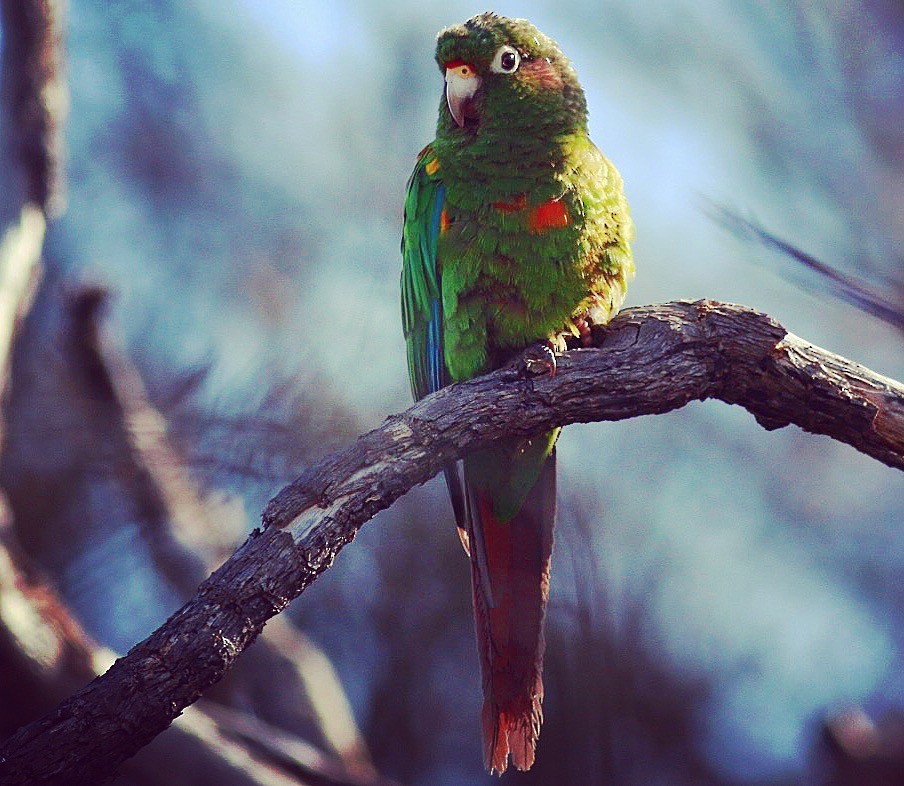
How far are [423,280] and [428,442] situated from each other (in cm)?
108

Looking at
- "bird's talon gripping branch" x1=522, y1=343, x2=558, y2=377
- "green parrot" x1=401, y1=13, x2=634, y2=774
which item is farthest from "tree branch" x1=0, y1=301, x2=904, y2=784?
"green parrot" x1=401, y1=13, x2=634, y2=774

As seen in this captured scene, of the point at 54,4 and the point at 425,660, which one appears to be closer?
the point at 54,4

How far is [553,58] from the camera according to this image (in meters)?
3.64

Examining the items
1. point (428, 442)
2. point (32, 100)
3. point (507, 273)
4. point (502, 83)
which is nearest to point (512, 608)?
point (428, 442)

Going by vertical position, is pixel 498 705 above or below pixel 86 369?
below

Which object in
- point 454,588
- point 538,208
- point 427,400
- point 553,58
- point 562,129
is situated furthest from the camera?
point 454,588

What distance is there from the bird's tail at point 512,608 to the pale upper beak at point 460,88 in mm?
1370

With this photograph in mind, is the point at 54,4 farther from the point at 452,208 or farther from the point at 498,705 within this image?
the point at 498,705

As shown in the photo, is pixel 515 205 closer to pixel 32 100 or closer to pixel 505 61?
pixel 505 61

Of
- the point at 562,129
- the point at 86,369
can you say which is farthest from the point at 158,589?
the point at 562,129

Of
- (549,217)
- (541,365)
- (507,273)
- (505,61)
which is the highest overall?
(505,61)

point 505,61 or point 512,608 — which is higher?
point 505,61

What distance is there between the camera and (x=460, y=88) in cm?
351

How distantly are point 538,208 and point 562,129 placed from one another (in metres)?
0.45
